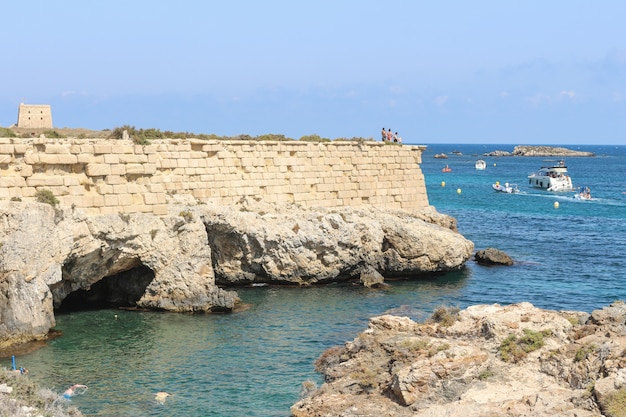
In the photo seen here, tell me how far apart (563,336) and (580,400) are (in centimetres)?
221

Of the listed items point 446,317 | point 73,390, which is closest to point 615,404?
point 446,317

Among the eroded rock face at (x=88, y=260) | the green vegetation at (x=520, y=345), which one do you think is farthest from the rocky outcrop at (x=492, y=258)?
the green vegetation at (x=520, y=345)

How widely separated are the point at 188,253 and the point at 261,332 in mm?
3750

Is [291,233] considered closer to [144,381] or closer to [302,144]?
[302,144]

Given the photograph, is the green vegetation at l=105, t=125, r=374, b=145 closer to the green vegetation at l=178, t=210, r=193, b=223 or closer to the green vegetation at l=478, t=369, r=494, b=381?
the green vegetation at l=178, t=210, r=193, b=223

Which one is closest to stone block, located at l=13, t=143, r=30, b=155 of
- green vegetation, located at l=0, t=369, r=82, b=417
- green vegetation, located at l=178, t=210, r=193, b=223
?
green vegetation, located at l=178, t=210, r=193, b=223

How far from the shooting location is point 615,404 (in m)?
10.7

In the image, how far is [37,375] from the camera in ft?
54.6

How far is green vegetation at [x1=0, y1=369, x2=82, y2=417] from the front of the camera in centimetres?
1177

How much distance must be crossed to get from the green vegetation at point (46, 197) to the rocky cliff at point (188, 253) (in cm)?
23

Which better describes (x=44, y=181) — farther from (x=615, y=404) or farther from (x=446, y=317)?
(x=615, y=404)

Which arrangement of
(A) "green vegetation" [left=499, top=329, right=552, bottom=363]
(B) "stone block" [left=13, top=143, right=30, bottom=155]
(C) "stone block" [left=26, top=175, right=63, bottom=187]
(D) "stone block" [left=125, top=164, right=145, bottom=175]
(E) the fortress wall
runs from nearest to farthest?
(A) "green vegetation" [left=499, top=329, right=552, bottom=363]
(B) "stone block" [left=13, top=143, right=30, bottom=155]
(C) "stone block" [left=26, top=175, right=63, bottom=187]
(E) the fortress wall
(D) "stone block" [left=125, top=164, right=145, bottom=175]

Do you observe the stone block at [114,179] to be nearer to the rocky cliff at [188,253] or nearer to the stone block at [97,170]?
the stone block at [97,170]

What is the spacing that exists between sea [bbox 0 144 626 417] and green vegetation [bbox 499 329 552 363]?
3977 mm
